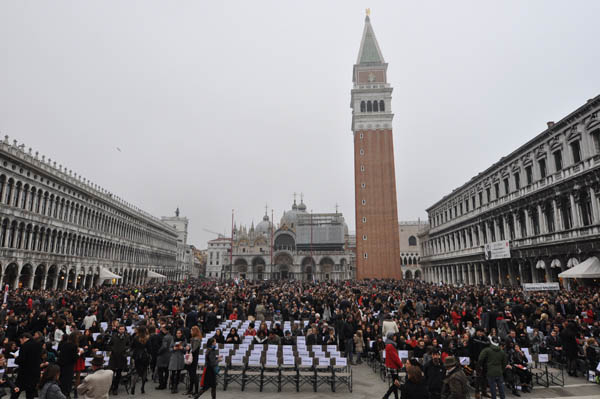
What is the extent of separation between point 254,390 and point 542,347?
8.67 meters

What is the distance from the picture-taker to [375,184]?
59875mm

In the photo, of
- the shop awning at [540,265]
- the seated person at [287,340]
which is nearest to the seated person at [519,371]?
the seated person at [287,340]

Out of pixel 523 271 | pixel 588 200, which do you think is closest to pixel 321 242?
pixel 523 271

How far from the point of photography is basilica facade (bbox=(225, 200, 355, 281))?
7756cm

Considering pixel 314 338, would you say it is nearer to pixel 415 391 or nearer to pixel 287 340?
pixel 287 340

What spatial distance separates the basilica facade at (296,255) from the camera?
77.6 meters

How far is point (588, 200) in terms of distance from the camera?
2280 cm

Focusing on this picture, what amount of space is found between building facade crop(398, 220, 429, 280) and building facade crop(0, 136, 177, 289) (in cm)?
5602

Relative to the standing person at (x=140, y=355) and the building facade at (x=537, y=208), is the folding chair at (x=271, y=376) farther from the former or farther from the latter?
the building facade at (x=537, y=208)

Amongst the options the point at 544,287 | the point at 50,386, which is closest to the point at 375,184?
the point at 544,287

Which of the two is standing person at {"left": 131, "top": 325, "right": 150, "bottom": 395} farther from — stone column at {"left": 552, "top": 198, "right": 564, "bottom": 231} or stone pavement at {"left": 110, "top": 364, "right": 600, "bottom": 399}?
stone column at {"left": 552, "top": 198, "right": 564, "bottom": 231}

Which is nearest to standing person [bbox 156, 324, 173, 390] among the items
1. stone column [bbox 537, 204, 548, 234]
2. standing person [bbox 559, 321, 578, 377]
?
standing person [bbox 559, 321, 578, 377]

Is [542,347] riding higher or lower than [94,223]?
lower

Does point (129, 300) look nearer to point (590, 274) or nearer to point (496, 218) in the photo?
point (590, 274)
